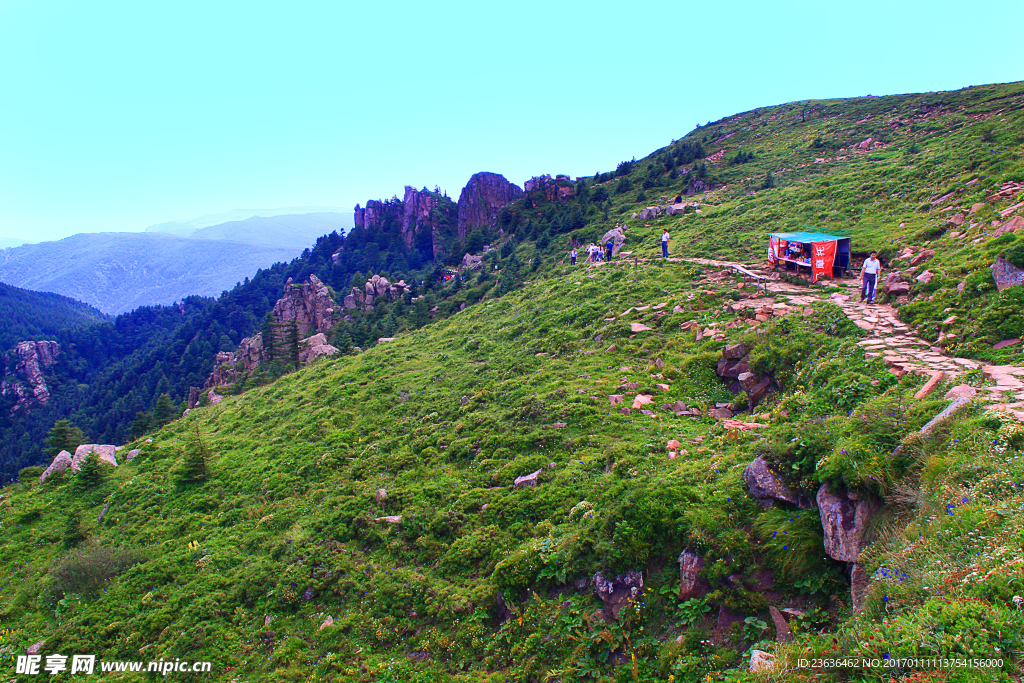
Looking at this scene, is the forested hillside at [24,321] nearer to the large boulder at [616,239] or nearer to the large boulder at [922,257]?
the large boulder at [616,239]

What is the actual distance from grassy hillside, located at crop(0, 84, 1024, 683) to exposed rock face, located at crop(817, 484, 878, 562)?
13cm

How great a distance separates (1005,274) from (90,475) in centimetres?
2976

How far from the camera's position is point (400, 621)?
31.8ft

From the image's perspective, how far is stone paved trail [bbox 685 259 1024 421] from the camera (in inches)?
308

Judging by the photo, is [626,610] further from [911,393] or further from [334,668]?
[911,393]

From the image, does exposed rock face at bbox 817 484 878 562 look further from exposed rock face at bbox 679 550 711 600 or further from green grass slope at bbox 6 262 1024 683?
exposed rock face at bbox 679 550 711 600

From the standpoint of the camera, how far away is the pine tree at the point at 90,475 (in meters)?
18.3

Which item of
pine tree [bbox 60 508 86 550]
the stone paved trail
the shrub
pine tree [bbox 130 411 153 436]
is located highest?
the stone paved trail

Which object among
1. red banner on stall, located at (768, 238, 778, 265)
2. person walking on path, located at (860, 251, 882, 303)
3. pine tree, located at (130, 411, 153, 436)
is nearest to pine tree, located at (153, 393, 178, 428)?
pine tree, located at (130, 411, 153, 436)

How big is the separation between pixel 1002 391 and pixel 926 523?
3.97 meters

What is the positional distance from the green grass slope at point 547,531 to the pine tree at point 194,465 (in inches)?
4.2

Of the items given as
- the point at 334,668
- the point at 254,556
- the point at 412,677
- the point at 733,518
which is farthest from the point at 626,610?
the point at 254,556

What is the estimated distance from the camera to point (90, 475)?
60.3 ft

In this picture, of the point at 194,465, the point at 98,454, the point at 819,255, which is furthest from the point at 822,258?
the point at 98,454
